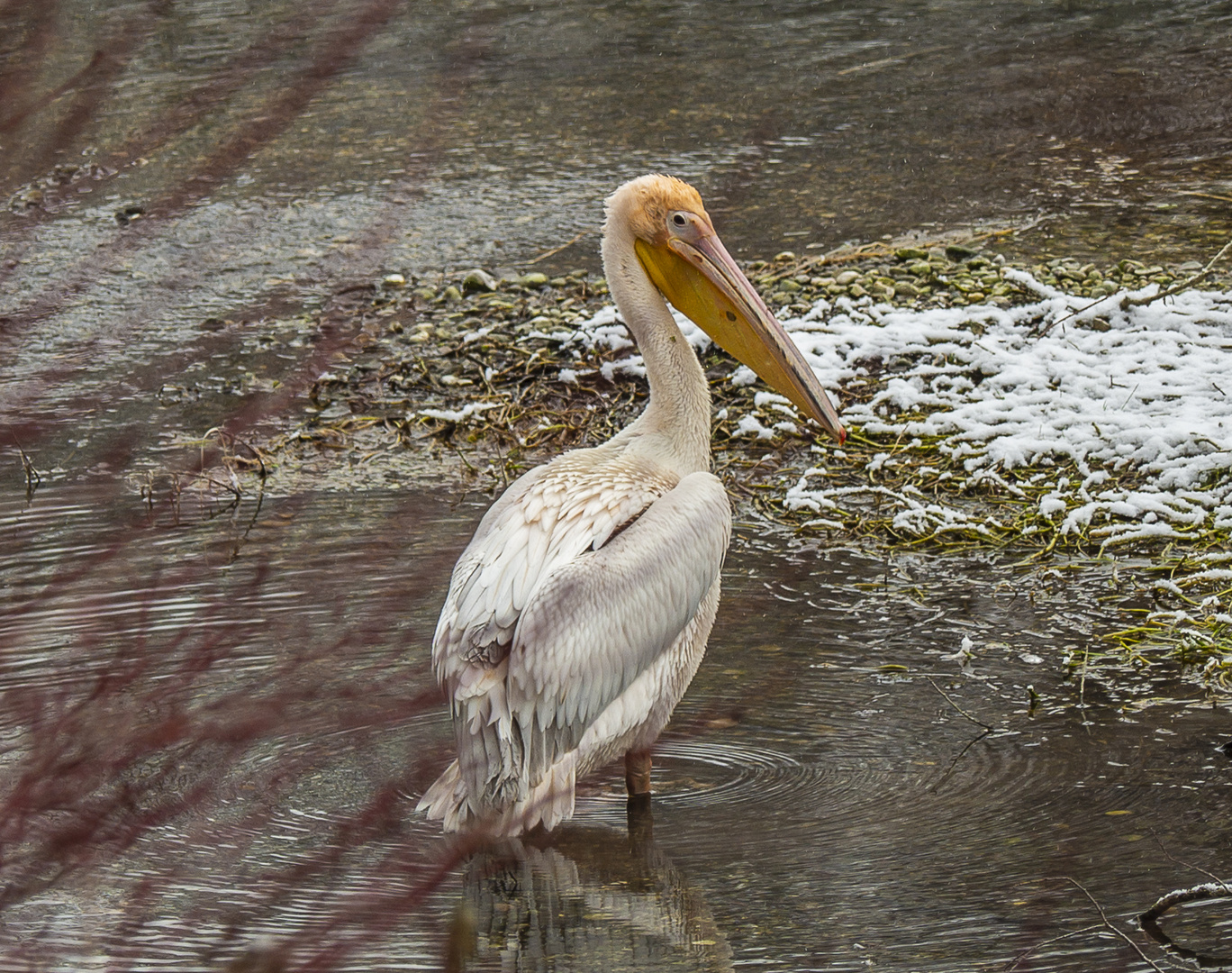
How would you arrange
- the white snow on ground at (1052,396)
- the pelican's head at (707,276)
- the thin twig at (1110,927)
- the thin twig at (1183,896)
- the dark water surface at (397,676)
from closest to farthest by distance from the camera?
the dark water surface at (397,676), the thin twig at (1110,927), the thin twig at (1183,896), the pelican's head at (707,276), the white snow on ground at (1052,396)

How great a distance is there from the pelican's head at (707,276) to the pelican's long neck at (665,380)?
0.20 feet

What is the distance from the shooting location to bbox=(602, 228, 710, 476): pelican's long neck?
12.4 feet

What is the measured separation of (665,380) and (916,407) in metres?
1.88

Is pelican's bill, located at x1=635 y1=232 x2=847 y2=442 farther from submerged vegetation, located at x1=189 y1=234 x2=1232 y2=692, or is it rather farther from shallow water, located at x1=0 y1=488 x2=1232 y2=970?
submerged vegetation, located at x1=189 y1=234 x2=1232 y2=692

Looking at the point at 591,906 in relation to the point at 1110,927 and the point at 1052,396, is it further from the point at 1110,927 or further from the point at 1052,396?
the point at 1052,396

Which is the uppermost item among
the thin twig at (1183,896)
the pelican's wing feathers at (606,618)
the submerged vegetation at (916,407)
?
the pelican's wing feathers at (606,618)

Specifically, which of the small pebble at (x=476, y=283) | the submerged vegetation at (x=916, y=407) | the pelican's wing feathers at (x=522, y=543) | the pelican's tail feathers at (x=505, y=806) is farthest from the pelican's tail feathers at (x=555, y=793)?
the small pebble at (x=476, y=283)

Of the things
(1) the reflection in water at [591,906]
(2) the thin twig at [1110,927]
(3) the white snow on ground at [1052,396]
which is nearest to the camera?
(2) the thin twig at [1110,927]

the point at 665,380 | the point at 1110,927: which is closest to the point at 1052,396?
the point at 665,380

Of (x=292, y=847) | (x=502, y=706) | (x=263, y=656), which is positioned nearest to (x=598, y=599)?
(x=502, y=706)

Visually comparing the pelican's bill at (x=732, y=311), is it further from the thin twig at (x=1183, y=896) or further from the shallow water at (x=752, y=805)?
the thin twig at (x=1183, y=896)

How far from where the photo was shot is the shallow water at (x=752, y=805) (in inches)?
107

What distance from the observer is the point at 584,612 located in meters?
3.20

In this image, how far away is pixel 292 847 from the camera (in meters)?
3.07
